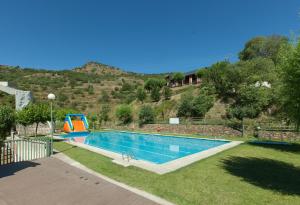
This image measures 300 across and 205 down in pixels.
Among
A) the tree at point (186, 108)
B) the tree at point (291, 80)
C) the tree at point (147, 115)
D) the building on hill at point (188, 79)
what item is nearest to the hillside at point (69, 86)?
the building on hill at point (188, 79)

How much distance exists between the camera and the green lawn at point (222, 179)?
15.7 feet

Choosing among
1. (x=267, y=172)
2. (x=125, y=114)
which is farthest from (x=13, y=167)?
(x=125, y=114)

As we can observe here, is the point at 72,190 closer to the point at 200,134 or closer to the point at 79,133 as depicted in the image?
the point at 200,134

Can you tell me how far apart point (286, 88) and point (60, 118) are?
995 inches

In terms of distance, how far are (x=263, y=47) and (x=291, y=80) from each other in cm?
3645

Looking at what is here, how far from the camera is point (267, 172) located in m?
6.89

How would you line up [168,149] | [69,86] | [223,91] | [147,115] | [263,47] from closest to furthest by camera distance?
[168,149], [147,115], [223,91], [263,47], [69,86]

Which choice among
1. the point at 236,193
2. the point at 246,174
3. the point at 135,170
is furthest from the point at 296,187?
the point at 135,170

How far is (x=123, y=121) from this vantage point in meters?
29.8

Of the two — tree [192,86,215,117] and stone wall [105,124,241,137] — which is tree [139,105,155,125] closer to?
stone wall [105,124,241,137]

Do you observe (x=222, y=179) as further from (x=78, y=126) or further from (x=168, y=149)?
(x=78, y=126)

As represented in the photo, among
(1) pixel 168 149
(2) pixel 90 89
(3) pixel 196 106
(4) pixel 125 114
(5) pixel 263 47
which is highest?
(5) pixel 263 47

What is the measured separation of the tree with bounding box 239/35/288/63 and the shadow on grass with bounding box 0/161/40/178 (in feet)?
121

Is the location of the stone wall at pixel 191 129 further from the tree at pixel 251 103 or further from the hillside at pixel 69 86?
the hillside at pixel 69 86
